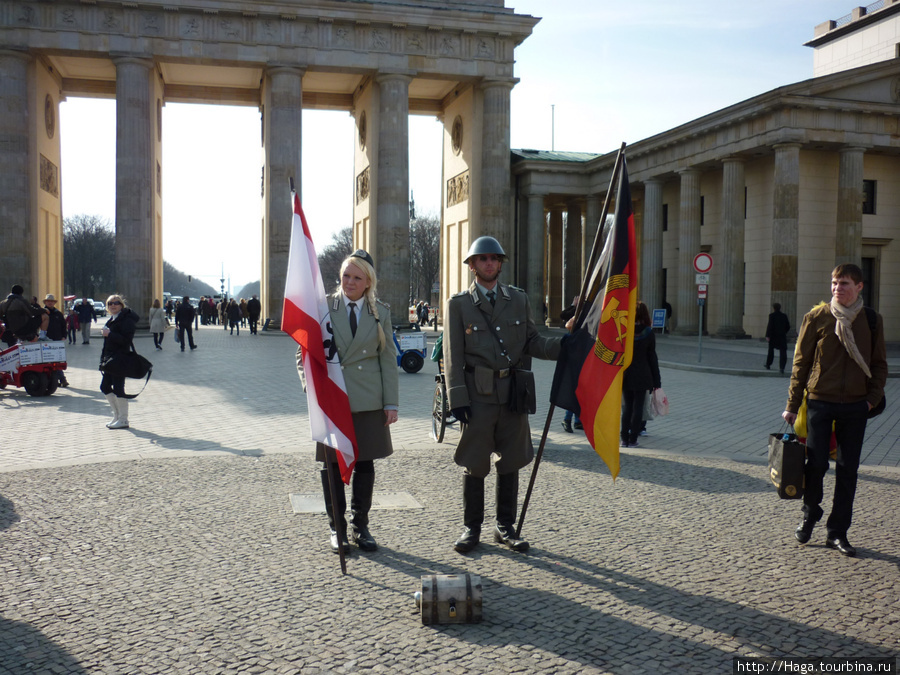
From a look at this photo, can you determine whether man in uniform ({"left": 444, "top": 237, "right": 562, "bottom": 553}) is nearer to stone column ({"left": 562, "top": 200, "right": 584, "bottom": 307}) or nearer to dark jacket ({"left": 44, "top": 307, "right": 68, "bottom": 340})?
dark jacket ({"left": 44, "top": 307, "right": 68, "bottom": 340})

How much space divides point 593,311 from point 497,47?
40594mm

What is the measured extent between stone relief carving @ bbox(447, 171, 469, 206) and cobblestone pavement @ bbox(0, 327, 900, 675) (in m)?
37.2

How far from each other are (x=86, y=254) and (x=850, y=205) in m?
81.0

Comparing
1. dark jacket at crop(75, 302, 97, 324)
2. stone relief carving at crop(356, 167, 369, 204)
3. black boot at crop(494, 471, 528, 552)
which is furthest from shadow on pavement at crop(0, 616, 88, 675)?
stone relief carving at crop(356, 167, 369, 204)

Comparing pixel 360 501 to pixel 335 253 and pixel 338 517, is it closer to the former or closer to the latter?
pixel 338 517

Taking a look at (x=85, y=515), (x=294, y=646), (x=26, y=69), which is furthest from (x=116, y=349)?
(x=26, y=69)

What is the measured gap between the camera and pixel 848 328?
19.0ft

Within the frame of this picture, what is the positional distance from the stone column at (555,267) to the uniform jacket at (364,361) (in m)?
46.5

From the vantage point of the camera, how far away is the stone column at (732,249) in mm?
34719

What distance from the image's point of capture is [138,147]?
1548 inches

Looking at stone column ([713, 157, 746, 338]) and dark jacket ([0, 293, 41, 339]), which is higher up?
stone column ([713, 157, 746, 338])

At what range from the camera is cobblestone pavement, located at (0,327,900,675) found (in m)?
4.06

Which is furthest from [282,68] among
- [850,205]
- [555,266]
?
[850,205]

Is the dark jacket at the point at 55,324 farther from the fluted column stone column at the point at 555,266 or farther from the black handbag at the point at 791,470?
the fluted column stone column at the point at 555,266
